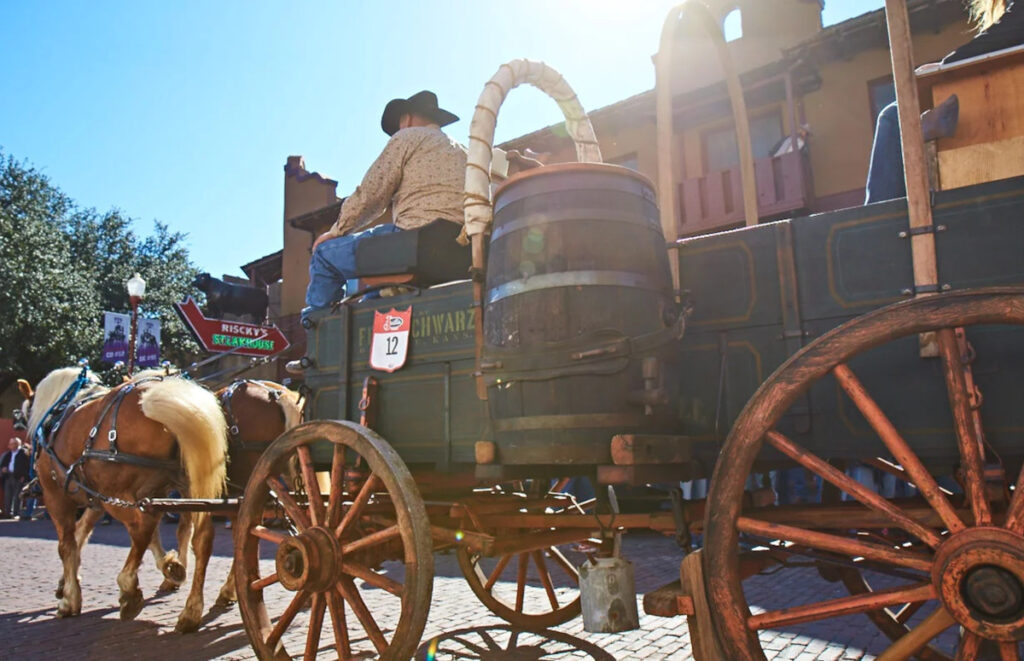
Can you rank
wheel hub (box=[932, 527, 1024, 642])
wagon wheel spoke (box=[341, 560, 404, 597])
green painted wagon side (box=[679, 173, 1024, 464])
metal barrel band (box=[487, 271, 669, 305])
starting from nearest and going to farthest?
1. wheel hub (box=[932, 527, 1024, 642])
2. green painted wagon side (box=[679, 173, 1024, 464])
3. metal barrel band (box=[487, 271, 669, 305])
4. wagon wheel spoke (box=[341, 560, 404, 597])

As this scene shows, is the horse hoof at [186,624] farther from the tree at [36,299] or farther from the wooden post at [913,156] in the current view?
the tree at [36,299]

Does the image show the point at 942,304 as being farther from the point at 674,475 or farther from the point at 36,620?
the point at 36,620

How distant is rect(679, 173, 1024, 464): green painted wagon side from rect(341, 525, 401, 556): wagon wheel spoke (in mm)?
1126

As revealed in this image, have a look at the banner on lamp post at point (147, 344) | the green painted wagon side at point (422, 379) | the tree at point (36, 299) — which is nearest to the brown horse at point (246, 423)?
the green painted wagon side at point (422, 379)

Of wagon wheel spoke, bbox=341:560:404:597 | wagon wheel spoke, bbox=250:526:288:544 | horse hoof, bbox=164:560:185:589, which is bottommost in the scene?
horse hoof, bbox=164:560:185:589

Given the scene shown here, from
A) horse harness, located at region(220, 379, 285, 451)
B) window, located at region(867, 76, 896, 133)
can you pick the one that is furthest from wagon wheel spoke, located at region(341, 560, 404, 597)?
window, located at region(867, 76, 896, 133)

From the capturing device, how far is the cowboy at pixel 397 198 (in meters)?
3.81

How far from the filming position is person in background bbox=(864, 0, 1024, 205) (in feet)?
7.57

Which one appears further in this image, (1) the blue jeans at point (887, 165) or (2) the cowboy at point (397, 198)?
(2) the cowboy at point (397, 198)

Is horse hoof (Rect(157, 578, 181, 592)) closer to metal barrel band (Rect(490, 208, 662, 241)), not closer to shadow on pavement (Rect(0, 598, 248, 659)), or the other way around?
shadow on pavement (Rect(0, 598, 248, 659))

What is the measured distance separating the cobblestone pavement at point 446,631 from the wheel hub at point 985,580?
2137 millimetres

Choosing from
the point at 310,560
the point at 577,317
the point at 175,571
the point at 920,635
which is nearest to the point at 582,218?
the point at 577,317

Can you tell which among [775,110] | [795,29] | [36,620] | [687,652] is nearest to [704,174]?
[775,110]

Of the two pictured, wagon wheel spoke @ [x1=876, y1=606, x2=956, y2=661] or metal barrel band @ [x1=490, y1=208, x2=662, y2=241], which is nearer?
wagon wheel spoke @ [x1=876, y1=606, x2=956, y2=661]
